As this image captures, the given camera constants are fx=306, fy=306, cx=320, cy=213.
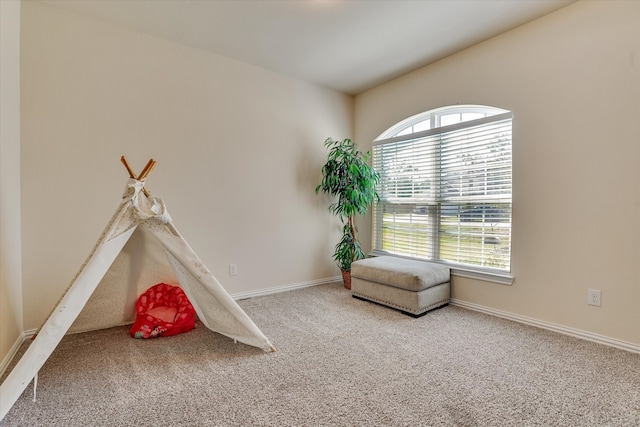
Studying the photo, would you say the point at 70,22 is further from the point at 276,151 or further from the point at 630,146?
the point at 630,146

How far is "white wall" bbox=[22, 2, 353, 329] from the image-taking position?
8.14 ft

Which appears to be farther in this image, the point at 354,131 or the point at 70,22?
the point at 354,131

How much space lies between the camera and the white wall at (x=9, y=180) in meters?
1.98

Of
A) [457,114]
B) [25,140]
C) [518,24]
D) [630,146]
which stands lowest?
[630,146]

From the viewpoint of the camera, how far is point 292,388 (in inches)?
68.9

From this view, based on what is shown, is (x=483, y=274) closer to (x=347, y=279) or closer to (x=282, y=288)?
(x=347, y=279)

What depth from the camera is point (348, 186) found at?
3.77 metres

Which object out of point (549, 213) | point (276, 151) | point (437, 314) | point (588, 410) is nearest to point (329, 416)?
point (588, 410)

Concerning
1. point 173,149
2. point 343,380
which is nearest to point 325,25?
point 173,149

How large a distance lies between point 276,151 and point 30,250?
2.45m

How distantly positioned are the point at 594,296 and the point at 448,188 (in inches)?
60.2

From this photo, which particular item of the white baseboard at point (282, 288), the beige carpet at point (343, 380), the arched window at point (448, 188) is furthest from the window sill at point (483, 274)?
the white baseboard at point (282, 288)

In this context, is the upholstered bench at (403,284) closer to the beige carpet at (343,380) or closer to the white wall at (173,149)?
the beige carpet at (343,380)

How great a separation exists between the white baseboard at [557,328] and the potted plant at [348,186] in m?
1.34
